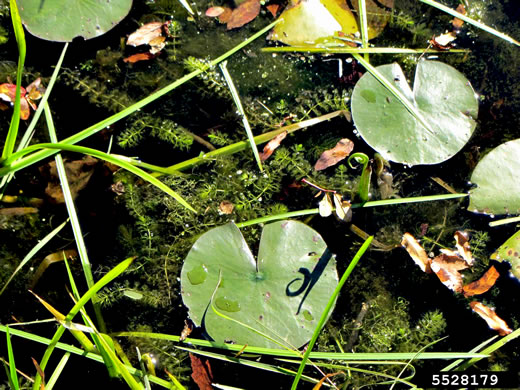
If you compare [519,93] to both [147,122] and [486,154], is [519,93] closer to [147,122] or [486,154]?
[486,154]

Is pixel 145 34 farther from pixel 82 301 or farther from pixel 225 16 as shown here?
pixel 82 301

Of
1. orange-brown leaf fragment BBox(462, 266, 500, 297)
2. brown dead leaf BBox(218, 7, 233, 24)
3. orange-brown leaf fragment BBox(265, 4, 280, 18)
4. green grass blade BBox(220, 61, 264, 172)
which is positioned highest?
orange-brown leaf fragment BBox(265, 4, 280, 18)

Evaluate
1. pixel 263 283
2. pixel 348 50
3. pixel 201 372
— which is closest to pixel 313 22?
pixel 348 50

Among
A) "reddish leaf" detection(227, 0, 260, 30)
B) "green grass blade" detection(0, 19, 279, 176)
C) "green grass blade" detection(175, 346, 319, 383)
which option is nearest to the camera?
"green grass blade" detection(0, 19, 279, 176)

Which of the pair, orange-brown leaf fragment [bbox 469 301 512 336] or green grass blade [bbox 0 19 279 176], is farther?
orange-brown leaf fragment [bbox 469 301 512 336]

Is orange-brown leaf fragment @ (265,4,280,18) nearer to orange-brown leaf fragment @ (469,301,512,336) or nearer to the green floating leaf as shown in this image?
the green floating leaf

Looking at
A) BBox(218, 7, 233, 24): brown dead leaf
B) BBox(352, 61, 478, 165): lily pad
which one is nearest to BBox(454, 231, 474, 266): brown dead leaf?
BBox(352, 61, 478, 165): lily pad
